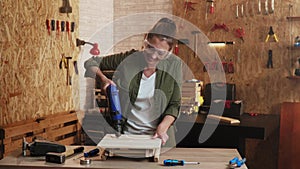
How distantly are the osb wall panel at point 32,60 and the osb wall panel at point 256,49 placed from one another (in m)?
1.48

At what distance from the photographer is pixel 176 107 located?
2.22 meters

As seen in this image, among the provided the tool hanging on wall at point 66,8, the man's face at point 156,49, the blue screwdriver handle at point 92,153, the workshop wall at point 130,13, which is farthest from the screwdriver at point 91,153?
the workshop wall at point 130,13

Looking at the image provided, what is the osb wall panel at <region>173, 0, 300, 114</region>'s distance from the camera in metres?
3.94

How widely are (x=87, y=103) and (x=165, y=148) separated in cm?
249

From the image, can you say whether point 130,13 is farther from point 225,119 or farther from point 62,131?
point 225,119

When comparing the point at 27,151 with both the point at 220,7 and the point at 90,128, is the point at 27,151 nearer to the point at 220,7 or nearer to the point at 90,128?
the point at 90,128

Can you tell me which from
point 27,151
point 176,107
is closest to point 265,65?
point 176,107

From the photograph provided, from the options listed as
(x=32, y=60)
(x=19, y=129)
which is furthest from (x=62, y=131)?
(x=32, y=60)

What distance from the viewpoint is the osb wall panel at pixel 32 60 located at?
10.7 ft

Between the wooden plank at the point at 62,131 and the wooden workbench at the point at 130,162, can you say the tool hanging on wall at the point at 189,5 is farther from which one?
the wooden workbench at the point at 130,162

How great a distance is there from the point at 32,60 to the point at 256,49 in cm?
226

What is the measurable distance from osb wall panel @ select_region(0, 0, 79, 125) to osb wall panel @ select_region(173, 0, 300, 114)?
1485 mm

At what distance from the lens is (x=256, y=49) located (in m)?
4.04

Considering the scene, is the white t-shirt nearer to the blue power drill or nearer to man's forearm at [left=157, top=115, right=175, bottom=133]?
man's forearm at [left=157, top=115, right=175, bottom=133]
